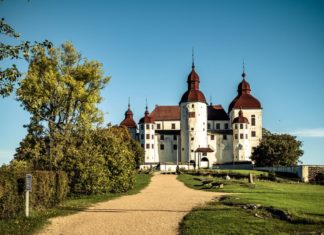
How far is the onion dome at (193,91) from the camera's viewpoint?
282 feet

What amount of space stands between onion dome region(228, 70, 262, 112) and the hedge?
77253mm

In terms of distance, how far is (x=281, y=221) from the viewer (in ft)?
44.2

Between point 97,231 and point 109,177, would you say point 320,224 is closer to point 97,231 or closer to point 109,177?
point 97,231

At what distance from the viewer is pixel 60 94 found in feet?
91.1

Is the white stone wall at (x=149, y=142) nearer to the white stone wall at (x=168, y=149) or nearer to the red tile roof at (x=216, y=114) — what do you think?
the white stone wall at (x=168, y=149)

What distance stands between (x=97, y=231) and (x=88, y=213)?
3891mm

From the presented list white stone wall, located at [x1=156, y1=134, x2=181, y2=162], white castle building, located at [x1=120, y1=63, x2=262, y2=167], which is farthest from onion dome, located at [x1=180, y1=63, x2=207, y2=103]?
white stone wall, located at [x1=156, y1=134, x2=181, y2=162]

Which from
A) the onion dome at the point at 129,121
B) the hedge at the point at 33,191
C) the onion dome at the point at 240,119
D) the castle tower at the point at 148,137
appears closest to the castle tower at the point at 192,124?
the castle tower at the point at 148,137

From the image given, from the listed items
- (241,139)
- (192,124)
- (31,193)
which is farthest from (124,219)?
(241,139)

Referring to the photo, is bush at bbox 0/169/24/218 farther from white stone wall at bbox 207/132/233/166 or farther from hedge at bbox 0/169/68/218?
white stone wall at bbox 207/132/233/166

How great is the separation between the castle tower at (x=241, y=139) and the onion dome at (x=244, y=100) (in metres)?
4.22

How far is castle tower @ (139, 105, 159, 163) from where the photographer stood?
86.6 meters

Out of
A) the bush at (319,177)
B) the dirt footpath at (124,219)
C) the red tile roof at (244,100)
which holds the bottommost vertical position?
the bush at (319,177)

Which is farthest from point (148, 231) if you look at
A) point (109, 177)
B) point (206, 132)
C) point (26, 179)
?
point (206, 132)
